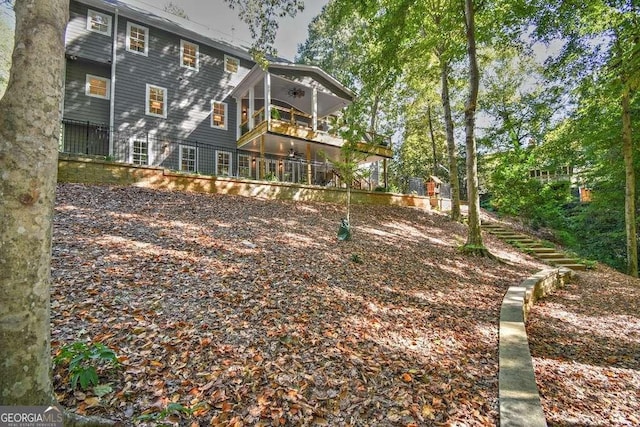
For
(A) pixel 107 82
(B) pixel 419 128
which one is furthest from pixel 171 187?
(B) pixel 419 128

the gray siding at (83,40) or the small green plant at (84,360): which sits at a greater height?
the gray siding at (83,40)

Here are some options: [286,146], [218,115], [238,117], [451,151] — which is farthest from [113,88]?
[451,151]

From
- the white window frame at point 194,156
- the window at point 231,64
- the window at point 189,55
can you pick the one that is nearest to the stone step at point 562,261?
the white window frame at point 194,156

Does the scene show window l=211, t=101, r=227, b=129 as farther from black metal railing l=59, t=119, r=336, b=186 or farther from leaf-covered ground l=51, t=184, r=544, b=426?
leaf-covered ground l=51, t=184, r=544, b=426

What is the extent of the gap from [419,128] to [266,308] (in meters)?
24.5

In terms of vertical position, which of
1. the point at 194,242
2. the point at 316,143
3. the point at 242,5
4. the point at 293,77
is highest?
the point at 293,77

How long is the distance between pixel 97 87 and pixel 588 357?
17600mm

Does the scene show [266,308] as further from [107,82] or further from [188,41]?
[188,41]

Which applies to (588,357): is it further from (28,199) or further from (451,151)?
(451,151)

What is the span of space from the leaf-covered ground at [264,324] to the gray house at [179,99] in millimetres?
6738

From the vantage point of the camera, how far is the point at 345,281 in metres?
4.68

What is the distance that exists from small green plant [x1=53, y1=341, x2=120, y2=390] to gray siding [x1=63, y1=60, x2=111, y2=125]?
13605 mm

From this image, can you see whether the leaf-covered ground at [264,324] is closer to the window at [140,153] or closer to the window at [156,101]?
the window at [140,153]

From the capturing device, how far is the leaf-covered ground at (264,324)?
218 cm
